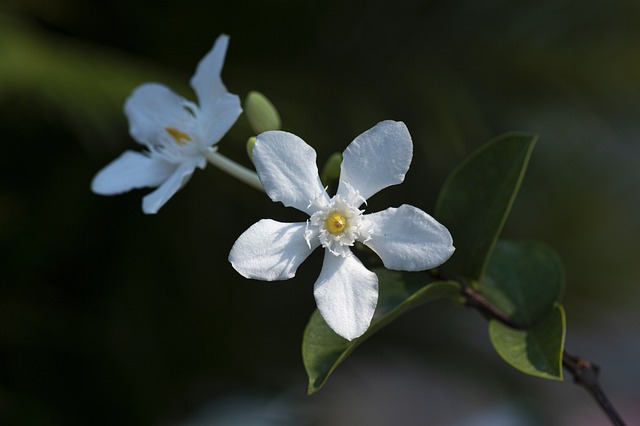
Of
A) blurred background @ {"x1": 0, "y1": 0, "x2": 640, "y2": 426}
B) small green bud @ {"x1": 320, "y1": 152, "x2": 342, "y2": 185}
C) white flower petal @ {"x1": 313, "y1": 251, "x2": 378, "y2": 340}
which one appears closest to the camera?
white flower petal @ {"x1": 313, "y1": 251, "x2": 378, "y2": 340}

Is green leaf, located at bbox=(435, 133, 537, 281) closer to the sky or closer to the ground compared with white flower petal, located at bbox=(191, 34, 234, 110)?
closer to the ground

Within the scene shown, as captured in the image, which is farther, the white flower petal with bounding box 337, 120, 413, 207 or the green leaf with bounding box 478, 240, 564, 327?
the green leaf with bounding box 478, 240, 564, 327

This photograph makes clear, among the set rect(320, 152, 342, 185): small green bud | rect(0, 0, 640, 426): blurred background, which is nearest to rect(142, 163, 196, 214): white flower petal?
rect(320, 152, 342, 185): small green bud

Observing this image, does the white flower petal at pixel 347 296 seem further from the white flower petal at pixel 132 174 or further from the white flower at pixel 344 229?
the white flower petal at pixel 132 174

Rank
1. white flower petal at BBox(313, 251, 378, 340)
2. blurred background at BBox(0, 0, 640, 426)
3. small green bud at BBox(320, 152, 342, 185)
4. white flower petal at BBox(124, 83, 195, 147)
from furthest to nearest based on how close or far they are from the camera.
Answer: blurred background at BBox(0, 0, 640, 426) < white flower petal at BBox(124, 83, 195, 147) < small green bud at BBox(320, 152, 342, 185) < white flower petal at BBox(313, 251, 378, 340)

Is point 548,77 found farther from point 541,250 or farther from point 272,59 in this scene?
point 541,250

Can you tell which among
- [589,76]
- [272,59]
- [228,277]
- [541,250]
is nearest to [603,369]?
[589,76]

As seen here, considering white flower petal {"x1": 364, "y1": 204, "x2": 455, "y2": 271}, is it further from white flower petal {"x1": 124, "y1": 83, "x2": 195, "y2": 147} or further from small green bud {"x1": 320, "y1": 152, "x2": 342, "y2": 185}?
white flower petal {"x1": 124, "y1": 83, "x2": 195, "y2": 147}

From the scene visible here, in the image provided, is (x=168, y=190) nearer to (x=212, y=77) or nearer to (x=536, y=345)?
(x=212, y=77)
